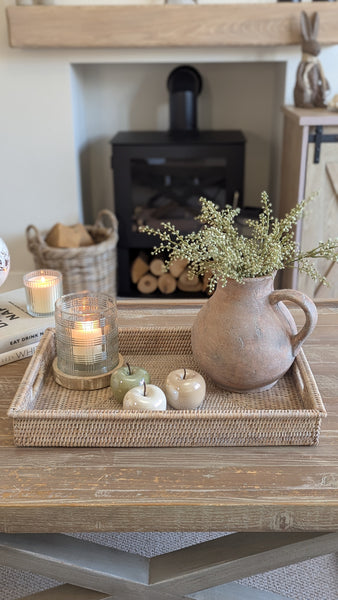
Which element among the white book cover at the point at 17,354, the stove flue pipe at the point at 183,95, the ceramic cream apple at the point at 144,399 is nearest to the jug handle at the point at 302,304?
the ceramic cream apple at the point at 144,399

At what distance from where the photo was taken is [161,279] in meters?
3.10

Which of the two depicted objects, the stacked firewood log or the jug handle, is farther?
the stacked firewood log

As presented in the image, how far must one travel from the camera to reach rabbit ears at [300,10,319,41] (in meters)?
2.64

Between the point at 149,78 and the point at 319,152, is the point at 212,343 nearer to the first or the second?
the point at 319,152

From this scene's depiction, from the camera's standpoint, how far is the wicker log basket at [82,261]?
2697 mm

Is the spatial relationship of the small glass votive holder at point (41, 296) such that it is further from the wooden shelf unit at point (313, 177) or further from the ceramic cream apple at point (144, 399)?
the wooden shelf unit at point (313, 177)

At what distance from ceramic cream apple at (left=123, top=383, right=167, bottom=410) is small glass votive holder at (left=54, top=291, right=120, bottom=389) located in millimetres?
131

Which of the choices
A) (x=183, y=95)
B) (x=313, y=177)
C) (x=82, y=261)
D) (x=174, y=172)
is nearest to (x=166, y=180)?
(x=174, y=172)

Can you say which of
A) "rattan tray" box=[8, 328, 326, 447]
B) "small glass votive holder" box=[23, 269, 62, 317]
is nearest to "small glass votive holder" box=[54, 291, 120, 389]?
"rattan tray" box=[8, 328, 326, 447]

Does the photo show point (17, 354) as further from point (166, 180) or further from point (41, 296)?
point (166, 180)

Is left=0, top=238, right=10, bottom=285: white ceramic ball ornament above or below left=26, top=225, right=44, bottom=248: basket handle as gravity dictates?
above

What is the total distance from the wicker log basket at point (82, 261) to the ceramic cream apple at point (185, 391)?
155cm

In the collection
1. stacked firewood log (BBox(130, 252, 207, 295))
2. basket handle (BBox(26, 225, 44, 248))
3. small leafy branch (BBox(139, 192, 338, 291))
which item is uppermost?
small leafy branch (BBox(139, 192, 338, 291))

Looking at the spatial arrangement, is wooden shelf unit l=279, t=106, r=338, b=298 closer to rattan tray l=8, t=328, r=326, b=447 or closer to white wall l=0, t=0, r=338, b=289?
white wall l=0, t=0, r=338, b=289
